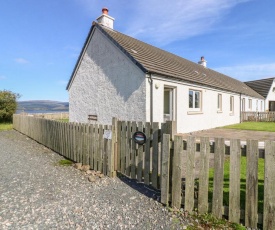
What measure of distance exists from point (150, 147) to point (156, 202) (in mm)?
1083

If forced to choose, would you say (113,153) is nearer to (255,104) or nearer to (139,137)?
(139,137)

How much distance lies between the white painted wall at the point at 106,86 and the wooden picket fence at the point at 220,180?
6.14 metres

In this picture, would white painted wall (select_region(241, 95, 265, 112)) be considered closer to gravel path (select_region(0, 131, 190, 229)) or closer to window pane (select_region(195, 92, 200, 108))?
window pane (select_region(195, 92, 200, 108))

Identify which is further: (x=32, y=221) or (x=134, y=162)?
(x=134, y=162)

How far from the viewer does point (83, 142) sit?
19.7ft

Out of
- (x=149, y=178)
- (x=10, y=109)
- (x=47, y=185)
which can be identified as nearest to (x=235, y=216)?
(x=149, y=178)

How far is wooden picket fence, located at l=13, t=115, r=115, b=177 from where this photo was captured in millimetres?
5156

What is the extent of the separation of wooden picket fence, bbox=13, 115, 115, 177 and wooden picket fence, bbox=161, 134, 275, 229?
184cm

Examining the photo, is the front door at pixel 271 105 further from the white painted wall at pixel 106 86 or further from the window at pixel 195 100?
the white painted wall at pixel 106 86

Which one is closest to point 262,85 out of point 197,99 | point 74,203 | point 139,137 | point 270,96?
point 270,96

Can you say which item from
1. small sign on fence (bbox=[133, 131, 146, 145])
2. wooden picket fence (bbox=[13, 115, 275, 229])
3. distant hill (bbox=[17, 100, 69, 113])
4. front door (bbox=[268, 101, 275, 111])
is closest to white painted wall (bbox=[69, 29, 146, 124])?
wooden picket fence (bbox=[13, 115, 275, 229])

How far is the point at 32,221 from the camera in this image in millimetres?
3086

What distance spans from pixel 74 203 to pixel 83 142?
2.52 meters

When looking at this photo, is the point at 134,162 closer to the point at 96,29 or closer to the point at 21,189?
the point at 21,189
